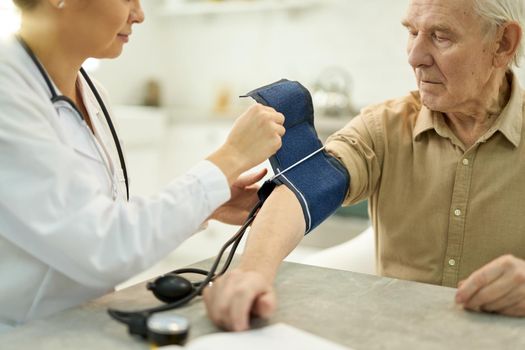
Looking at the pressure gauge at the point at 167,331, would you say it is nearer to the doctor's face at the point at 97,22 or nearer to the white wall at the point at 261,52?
the doctor's face at the point at 97,22

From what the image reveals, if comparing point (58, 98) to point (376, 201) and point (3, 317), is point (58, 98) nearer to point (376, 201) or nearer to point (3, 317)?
point (3, 317)

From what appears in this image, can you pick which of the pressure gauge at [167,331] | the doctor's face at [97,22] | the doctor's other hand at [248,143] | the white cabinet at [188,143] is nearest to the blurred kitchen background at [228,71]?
the white cabinet at [188,143]

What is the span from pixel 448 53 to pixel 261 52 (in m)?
3.08

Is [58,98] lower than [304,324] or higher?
higher

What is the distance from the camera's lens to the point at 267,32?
4504 millimetres

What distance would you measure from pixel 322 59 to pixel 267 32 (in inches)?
18.9

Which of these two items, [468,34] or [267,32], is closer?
[468,34]

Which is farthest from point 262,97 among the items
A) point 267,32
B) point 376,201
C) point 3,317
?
point 267,32

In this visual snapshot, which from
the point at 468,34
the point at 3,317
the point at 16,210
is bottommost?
the point at 3,317

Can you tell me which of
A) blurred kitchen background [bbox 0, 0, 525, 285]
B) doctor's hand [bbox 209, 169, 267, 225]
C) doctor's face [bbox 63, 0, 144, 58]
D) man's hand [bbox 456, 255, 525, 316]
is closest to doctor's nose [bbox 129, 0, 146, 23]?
doctor's face [bbox 63, 0, 144, 58]

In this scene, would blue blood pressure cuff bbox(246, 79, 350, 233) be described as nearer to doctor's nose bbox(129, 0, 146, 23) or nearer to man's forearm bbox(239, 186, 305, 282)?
man's forearm bbox(239, 186, 305, 282)

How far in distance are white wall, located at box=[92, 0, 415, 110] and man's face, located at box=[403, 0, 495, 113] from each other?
2452 mm

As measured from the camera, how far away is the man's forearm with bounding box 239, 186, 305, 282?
1182 mm

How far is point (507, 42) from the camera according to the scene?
158cm
